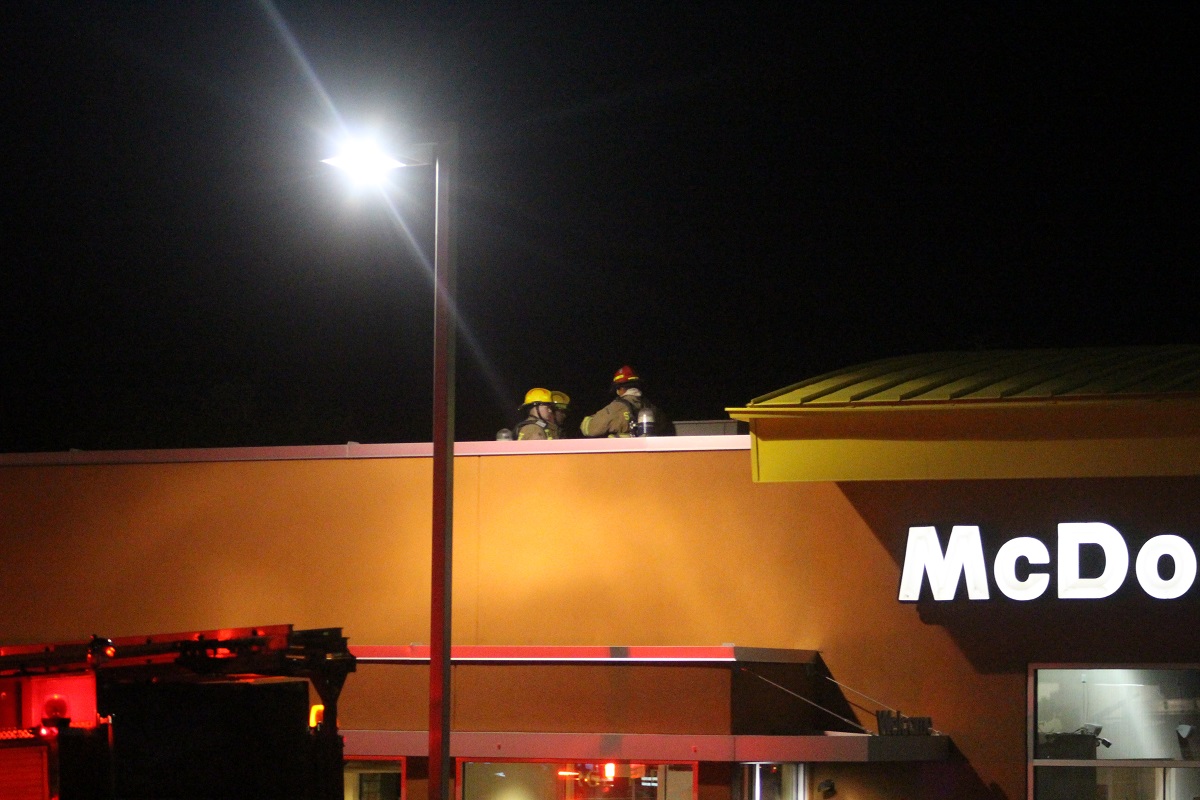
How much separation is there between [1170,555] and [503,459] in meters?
7.42

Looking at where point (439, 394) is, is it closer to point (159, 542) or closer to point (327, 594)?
point (327, 594)

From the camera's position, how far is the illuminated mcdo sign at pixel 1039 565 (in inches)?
590

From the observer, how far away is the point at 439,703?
10812 mm

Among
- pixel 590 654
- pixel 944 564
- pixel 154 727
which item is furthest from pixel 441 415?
pixel 944 564

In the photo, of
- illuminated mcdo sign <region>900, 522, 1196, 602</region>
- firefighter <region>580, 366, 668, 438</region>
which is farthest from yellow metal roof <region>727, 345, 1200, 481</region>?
firefighter <region>580, 366, 668, 438</region>

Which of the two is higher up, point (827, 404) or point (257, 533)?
point (827, 404)

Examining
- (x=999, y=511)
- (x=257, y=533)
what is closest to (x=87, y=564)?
(x=257, y=533)

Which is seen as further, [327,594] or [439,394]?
[327,594]

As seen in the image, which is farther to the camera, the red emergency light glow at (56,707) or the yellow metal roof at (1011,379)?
the yellow metal roof at (1011,379)

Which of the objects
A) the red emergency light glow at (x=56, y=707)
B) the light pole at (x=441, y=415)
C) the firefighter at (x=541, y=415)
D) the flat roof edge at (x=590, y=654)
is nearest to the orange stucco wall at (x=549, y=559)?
the flat roof edge at (x=590, y=654)

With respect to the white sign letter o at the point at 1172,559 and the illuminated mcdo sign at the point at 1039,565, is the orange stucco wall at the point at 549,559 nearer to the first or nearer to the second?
the illuminated mcdo sign at the point at 1039,565

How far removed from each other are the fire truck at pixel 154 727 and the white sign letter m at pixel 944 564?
8747 mm

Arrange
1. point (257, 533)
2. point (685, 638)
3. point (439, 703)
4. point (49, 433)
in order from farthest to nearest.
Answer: point (49, 433), point (257, 533), point (685, 638), point (439, 703)

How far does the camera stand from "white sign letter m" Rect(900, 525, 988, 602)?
15.3 meters
